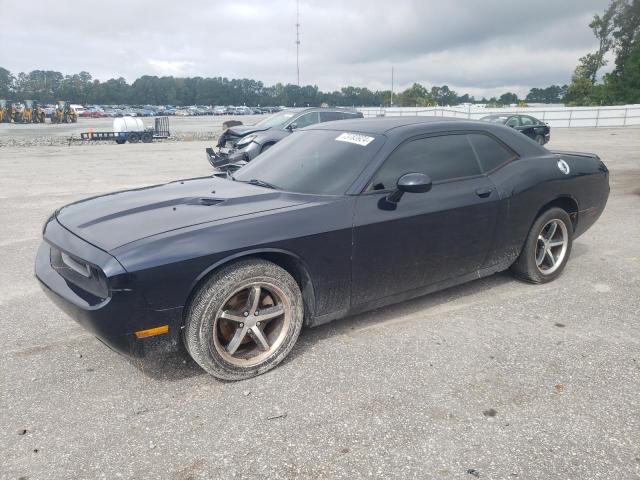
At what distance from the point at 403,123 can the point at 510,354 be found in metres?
1.86

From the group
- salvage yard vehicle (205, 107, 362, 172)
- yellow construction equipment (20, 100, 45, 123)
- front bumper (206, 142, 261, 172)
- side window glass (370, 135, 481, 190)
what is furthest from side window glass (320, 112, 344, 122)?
yellow construction equipment (20, 100, 45, 123)

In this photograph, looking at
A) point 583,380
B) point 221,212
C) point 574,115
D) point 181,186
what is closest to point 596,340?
point 583,380

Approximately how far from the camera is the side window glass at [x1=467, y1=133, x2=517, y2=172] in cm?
401

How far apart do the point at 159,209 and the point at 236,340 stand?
0.99 m

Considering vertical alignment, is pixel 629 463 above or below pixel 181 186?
below

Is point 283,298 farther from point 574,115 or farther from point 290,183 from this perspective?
point 574,115

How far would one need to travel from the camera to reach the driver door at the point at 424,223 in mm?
3301

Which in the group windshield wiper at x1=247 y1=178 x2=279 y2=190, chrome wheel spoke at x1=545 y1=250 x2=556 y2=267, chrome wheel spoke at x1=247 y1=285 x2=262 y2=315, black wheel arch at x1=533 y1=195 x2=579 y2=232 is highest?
windshield wiper at x1=247 y1=178 x2=279 y2=190

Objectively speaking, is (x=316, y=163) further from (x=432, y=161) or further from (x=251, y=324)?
(x=251, y=324)

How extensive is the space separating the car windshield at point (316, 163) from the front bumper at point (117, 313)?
130 centimetres

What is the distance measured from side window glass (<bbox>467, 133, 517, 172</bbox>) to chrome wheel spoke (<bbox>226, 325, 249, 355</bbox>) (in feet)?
7.60

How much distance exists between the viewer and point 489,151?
4.08 m

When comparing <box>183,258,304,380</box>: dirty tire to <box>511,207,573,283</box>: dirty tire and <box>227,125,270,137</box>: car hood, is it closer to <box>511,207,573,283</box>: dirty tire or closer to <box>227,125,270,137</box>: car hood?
<box>511,207,573,283</box>: dirty tire

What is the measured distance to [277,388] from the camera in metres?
2.91
